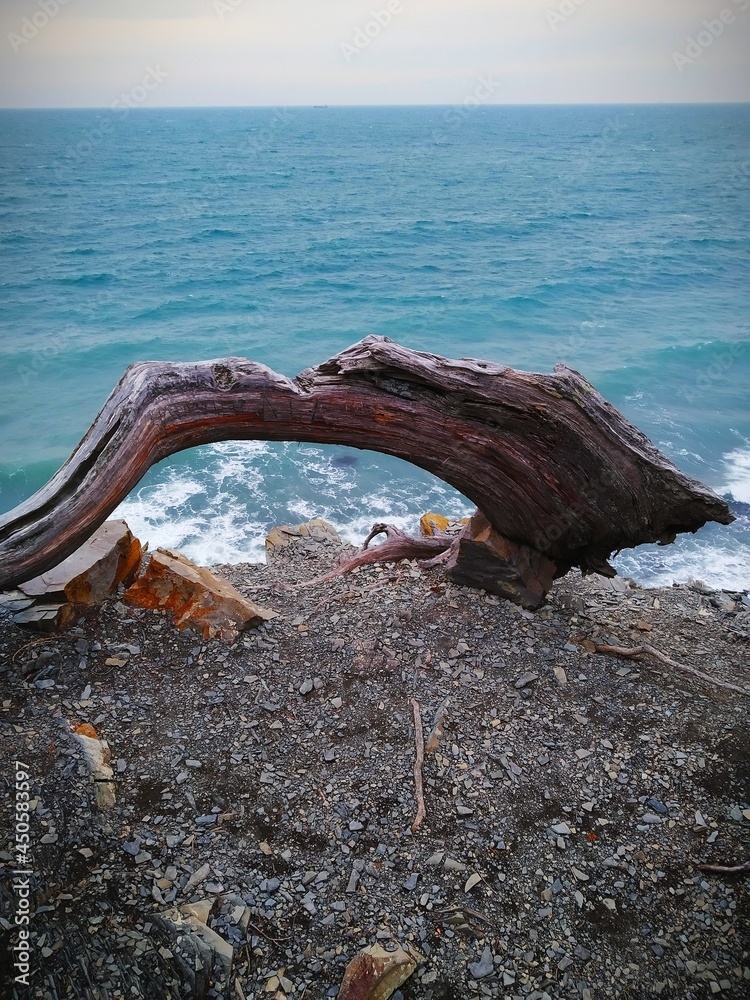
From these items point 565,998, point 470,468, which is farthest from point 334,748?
point 470,468

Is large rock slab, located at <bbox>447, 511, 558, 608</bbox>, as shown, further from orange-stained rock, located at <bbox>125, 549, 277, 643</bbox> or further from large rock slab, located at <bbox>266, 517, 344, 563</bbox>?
large rock slab, located at <bbox>266, 517, 344, 563</bbox>

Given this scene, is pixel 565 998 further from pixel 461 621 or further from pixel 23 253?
pixel 23 253

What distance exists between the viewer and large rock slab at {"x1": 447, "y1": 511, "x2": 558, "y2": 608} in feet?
28.0

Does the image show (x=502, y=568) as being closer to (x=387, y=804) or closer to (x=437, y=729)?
(x=437, y=729)

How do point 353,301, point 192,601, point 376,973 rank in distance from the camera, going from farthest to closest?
point 353,301, point 192,601, point 376,973

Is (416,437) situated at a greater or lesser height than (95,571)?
greater

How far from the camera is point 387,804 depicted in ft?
20.7

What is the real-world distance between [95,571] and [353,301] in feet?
111

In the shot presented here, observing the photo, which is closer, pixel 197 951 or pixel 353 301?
pixel 197 951

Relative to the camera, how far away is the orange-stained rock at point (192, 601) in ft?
26.3

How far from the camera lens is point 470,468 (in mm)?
7945

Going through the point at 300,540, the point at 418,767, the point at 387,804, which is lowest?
the point at 300,540

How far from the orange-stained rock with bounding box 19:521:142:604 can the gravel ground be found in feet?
1.23

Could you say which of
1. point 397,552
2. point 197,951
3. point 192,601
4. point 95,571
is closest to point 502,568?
point 397,552
